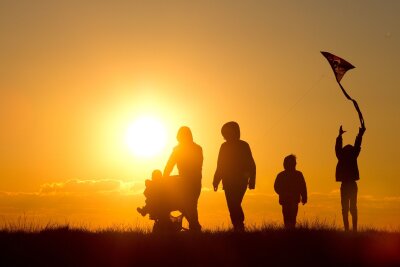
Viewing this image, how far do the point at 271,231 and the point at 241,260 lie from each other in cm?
220

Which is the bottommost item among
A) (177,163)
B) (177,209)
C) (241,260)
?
(241,260)

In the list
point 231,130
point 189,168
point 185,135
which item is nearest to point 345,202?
point 231,130

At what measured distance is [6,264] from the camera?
12.4 m

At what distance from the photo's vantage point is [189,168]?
16.9 metres

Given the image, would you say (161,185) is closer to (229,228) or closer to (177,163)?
(177,163)

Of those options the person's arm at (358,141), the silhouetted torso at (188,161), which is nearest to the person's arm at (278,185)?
the person's arm at (358,141)

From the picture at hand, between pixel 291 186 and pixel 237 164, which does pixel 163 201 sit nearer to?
pixel 237 164

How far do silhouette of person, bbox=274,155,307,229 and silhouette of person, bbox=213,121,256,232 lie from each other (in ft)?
4.84

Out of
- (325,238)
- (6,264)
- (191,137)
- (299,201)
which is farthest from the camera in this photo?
(299,201)

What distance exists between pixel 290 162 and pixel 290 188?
2.11 ft

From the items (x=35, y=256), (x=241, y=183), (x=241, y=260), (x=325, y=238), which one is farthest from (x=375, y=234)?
(x=35, y=256)

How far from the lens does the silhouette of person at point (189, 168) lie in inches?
662

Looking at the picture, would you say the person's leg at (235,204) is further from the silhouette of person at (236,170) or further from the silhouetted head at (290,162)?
the silhouetted head at (290,162)

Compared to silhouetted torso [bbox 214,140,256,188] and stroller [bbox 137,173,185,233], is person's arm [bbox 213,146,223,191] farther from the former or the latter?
stroller [bbox 137,173,185,233]
